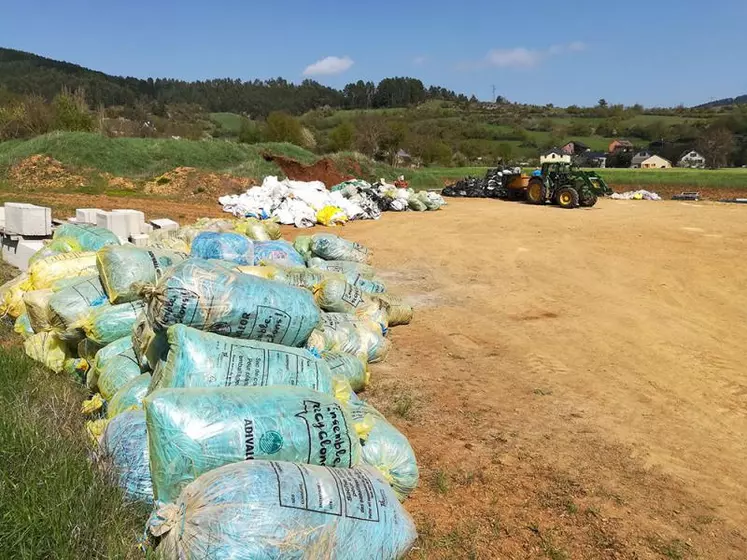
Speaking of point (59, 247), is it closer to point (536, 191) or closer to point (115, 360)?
point (115, 360)

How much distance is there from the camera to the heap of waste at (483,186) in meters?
21.2

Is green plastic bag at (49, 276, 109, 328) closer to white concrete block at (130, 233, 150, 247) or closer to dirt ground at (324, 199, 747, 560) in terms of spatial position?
dirt ground at (324, 199, 747, 560)

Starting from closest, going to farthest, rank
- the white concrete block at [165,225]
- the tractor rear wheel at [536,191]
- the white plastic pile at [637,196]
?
1. the white concrete block at [165,225]
2. the tractor rear wheel at [536,191]
3. the white plastic pile at [637,196]

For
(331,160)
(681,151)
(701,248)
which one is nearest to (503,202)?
(331,160)

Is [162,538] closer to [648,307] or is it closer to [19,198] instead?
[648,307]

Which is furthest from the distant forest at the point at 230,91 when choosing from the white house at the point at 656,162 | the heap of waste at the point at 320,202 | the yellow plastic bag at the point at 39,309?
the yellow plastic bag at the point at 39,309

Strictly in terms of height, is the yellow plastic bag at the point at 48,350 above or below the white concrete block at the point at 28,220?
below

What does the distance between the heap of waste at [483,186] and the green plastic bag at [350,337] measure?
1659cm

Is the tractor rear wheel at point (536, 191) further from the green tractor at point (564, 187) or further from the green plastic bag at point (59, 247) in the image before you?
the green plastic bag at point (59, 247)

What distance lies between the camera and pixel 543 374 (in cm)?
492

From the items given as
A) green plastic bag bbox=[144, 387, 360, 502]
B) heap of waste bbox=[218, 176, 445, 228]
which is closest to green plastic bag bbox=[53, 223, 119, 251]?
green plastic bag bbox=[144, 387, 360, 502]

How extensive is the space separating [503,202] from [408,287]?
41.8 ft

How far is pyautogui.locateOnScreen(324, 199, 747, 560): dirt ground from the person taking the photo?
2.90 m

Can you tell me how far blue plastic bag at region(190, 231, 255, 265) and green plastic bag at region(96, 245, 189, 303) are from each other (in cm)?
130
